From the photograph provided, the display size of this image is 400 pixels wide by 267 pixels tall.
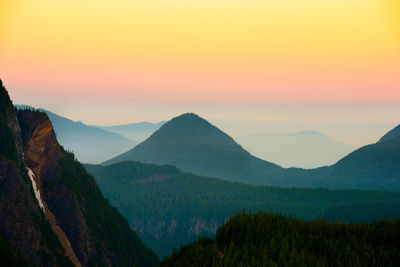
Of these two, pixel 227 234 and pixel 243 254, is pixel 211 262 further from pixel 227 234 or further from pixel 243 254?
pixel 227 234

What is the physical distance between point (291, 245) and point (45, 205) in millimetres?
70786

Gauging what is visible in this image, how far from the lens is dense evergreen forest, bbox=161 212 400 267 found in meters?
119

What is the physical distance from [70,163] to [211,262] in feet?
274

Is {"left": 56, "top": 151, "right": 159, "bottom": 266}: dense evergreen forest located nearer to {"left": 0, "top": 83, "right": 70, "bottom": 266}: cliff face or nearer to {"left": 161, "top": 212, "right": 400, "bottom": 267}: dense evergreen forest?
{"left": 0, "top": 83, "right": 70, "bottom": 266}: cliff face

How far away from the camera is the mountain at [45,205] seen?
11956cm

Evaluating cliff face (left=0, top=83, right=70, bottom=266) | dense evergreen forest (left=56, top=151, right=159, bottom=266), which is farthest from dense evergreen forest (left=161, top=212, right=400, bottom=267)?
dense evergreen forest (left=56, top=151, right=159, bottom=266)

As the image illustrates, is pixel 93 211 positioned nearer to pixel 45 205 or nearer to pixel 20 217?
pixel 45 205

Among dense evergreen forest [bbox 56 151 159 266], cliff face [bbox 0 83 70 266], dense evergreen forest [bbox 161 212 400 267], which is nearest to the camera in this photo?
cliff face [bbox 0 83 70 266]

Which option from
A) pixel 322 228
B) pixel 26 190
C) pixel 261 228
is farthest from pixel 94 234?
pixel 322 228

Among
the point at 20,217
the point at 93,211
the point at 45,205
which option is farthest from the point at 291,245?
the point at 93,211

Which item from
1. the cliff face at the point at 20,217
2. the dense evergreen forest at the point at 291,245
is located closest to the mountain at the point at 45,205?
the cliff face at the point at 20,217

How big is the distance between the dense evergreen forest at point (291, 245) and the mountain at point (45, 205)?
101ft

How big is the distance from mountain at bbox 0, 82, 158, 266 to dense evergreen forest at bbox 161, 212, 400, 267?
101 feet

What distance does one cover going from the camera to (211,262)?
119 m
